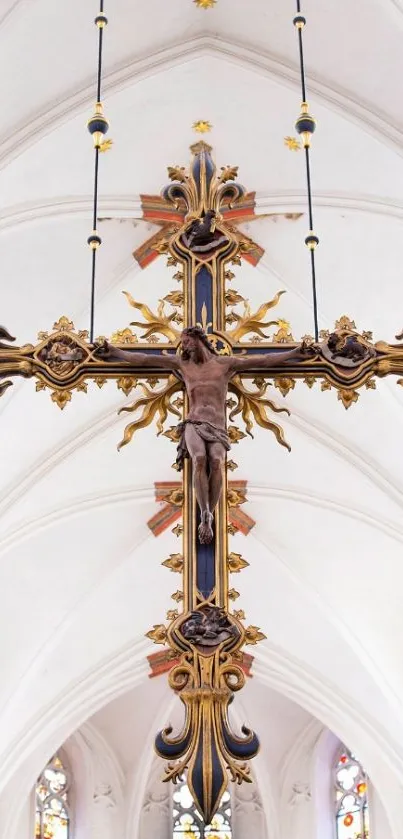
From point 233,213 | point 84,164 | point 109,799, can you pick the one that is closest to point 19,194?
point 84,164

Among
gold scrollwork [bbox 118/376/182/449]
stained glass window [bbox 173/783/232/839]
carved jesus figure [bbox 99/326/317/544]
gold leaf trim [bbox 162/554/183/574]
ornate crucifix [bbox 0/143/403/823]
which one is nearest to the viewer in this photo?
ornate crucifix [bbox 0/143/403/823]

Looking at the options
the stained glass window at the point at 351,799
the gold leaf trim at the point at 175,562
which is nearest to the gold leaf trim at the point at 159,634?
the gold leaf trim at the point at 175,562

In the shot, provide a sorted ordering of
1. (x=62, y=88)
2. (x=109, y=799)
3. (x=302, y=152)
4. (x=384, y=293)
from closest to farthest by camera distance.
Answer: (x=62, y=88) < (x=302, y=152) < (x=384, y=293) < (x=109, y=799)

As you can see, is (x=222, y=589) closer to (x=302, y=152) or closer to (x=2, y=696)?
(x=302, y=152)

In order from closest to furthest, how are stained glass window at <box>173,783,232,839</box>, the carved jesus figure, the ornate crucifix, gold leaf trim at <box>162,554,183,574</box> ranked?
1. the ornate crucifix
2. gold leaf trim at <box>162,554,183,574</box>
3. the carved jesus figure
4. stained glass window at <box>173,783,232,839</box>

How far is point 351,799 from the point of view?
60.4 feet

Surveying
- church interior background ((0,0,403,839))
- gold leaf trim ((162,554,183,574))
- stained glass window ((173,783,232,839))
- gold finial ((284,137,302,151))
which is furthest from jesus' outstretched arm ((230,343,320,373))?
stained glass window ((173,783,232,839))

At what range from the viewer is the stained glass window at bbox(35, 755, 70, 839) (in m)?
18.2

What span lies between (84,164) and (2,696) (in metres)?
6.45

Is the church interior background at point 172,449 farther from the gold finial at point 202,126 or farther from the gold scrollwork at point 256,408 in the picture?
the gold scrollwork at point 256,408

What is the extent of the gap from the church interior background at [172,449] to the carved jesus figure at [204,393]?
2293 mm

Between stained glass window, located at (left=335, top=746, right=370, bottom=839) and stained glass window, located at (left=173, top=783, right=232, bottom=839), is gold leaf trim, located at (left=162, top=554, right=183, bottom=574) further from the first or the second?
stained glass window, located at (left=173, top=783, right=232, bottom=839)

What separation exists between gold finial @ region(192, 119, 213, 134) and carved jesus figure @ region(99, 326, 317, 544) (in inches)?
269

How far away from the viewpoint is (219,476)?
5.46 m
